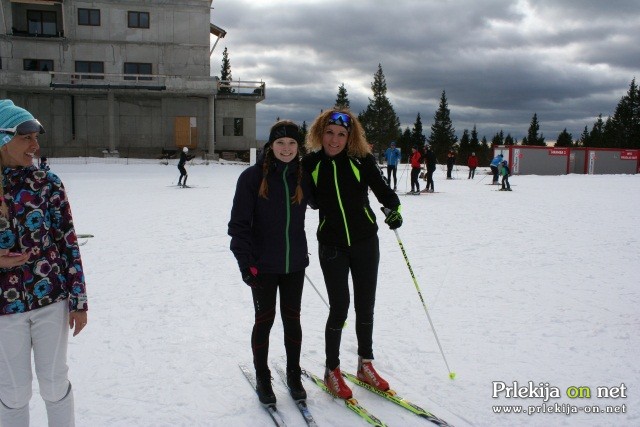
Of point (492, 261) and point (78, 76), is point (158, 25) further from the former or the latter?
point (492, 261)

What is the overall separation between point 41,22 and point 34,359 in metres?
40.9

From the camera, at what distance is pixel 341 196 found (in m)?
3.25

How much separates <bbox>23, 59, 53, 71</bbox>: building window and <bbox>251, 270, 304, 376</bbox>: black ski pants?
38529mm

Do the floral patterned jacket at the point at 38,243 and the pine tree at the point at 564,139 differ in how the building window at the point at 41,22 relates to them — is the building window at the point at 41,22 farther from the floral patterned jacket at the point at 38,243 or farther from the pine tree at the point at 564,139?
the pine tree at the point at 564,139

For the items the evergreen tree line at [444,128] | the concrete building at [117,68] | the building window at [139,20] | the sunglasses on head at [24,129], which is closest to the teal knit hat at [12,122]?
the sunglasses on head at [24,129]

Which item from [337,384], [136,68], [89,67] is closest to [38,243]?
[337,384]

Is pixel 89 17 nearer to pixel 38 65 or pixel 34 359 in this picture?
pixel 38 65

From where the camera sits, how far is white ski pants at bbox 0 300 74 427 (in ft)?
7.40

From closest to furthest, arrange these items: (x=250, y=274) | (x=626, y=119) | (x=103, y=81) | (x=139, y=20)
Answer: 1. (x=250, y=274)
2. (x=103, y=81)
3. (x=139, y=20)
4. (x=626, y=119)

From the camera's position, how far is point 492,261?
7.45 metres

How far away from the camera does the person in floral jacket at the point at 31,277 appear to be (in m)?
2.24

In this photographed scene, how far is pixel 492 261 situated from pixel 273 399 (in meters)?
5.17

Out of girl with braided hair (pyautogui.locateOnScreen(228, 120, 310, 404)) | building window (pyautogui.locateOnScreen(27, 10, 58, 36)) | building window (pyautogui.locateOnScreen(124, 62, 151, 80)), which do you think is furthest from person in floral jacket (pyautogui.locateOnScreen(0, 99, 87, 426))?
building window (pyautogui.locateOnScreen(27, 10, 58, 36))

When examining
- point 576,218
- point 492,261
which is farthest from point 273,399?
point 576,218
